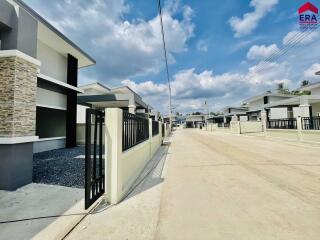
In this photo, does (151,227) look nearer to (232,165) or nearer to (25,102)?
(25,102)

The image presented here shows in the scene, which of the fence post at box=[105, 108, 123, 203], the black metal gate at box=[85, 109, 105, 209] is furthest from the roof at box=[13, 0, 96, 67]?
the fence post at box=[105, 108, 123, 203]

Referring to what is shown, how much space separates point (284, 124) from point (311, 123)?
4160mm

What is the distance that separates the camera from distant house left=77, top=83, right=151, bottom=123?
→ 1497cm

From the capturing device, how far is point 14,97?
466cm

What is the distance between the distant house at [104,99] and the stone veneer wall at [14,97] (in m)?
6.64

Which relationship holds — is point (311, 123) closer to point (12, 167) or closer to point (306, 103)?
point (306, 103)

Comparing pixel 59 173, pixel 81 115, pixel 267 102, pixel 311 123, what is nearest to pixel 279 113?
pixel 267 102

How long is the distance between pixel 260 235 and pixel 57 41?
11.8 meters

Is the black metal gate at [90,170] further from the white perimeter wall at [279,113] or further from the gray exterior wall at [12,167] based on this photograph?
the white perimeter wall at [279,113]

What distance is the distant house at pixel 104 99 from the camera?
1497cm

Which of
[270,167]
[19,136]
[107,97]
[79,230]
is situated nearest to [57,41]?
[107,97]

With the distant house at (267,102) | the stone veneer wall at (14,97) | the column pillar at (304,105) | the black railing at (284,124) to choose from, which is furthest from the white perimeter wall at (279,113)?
the stone veneer wall at (14,97)

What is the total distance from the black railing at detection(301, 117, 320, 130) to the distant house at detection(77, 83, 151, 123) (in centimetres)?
1333

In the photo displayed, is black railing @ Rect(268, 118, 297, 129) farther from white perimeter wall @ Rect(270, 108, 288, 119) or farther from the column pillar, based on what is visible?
white perimeter wall @ Rect(270, 108, 288, 119)
